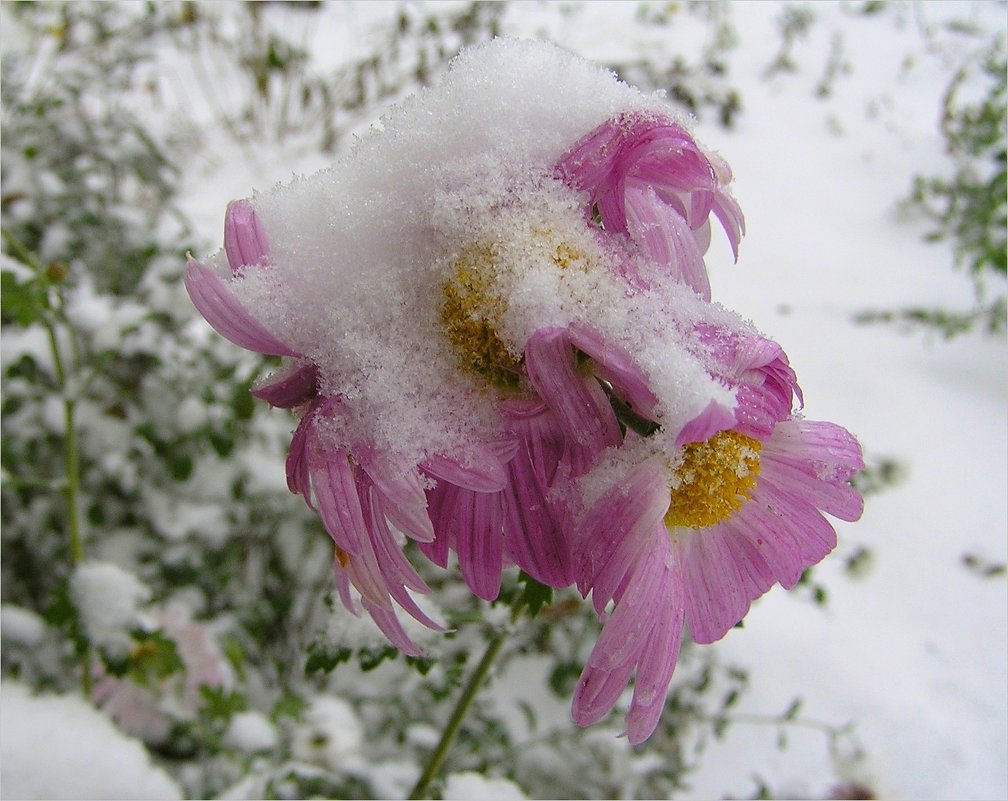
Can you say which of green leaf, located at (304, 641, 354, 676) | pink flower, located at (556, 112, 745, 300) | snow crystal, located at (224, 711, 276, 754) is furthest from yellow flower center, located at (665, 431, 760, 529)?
snow crystal, located at (224, 711, 276, 754)

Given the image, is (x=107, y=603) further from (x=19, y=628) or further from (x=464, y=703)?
(x=464, y=703)

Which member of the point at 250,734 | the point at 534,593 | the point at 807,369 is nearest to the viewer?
the point at 534,593

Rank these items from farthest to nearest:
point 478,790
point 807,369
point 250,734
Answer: point 807,369 → point 250,734 → point 478,790

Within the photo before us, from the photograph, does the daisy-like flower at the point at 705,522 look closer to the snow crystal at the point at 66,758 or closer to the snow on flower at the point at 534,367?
the snow on flower at the point at 534,367

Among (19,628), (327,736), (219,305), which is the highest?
(219,305)

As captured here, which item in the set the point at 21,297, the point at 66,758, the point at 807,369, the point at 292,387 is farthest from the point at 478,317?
the point at 807,369

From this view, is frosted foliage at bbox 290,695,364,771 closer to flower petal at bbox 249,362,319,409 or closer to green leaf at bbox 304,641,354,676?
green leaf at bbox 304,641,354,676
